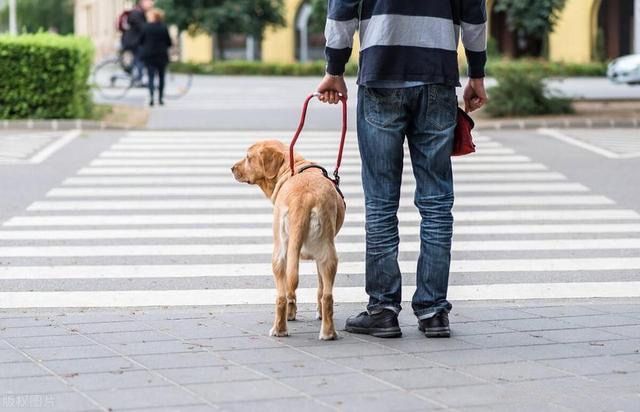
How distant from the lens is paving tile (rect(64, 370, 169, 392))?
5.12m

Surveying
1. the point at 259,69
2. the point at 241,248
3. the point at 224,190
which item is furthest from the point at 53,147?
the point at 259,69

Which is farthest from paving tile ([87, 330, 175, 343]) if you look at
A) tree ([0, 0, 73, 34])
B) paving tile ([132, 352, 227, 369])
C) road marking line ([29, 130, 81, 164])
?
tree ([0, 0, 73, 34])

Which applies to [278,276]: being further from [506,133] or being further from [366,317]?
[506,133]

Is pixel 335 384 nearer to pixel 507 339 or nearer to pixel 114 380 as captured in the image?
pixel 114 380

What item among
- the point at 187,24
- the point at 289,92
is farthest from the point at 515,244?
the point at 187,24

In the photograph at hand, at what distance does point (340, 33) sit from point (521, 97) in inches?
632

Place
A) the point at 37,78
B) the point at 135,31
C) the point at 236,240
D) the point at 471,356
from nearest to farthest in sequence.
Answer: the point at 471,356 → the point at 236,240 → the point at 37,78 → the point at 135,31

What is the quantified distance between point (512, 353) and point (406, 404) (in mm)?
1081

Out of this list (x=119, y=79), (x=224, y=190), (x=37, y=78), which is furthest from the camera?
(x=119, y=79)

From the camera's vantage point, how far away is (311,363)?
5.55 m

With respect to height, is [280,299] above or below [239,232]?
above

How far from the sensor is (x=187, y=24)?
5297 centimetres

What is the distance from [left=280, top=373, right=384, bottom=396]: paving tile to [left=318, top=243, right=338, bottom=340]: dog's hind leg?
2.32ft

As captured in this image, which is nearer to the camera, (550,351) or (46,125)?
(550,351)
